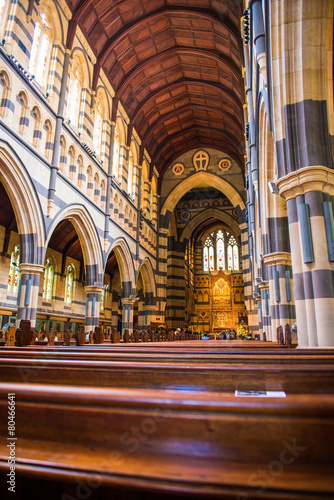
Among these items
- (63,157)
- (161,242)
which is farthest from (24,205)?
(161,242)

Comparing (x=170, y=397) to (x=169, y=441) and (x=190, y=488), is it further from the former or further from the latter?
(x=190, y=488)

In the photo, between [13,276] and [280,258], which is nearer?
[280,258]

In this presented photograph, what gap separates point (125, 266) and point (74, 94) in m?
8.48

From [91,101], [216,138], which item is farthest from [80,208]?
[216,138]

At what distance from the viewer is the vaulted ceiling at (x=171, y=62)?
46.2 feet

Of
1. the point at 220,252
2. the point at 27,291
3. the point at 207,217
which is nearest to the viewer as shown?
the point at 27,291

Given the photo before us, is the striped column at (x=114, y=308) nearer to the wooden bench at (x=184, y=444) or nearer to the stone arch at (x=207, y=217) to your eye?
the stone arch at (x=207, y=217)

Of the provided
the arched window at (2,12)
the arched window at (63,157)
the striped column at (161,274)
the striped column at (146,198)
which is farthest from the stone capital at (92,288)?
the striped column at (161,274)

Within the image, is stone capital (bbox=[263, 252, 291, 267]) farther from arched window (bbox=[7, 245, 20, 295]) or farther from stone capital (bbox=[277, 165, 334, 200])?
arched window (bbox=[7, 245, 20, 295])

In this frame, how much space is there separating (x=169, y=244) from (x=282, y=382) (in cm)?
2776

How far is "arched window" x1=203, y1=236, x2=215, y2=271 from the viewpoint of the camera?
35369 mm

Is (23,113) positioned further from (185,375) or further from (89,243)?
(185,375)

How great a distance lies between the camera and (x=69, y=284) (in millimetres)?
19156

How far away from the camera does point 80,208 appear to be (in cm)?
1302
